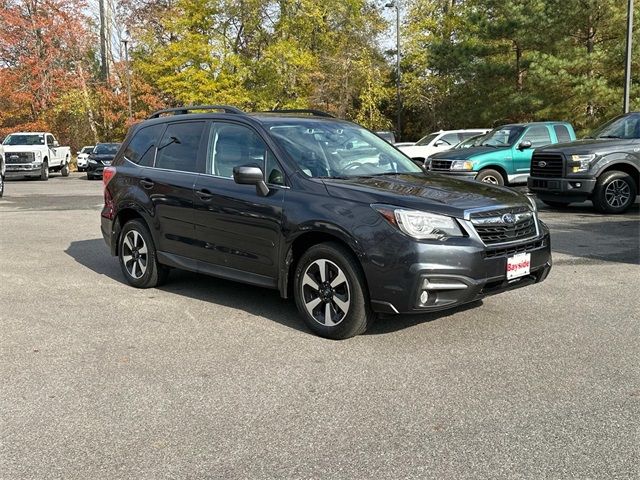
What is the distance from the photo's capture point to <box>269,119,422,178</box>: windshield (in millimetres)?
5566

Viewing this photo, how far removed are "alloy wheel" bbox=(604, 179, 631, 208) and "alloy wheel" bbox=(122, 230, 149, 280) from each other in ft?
28.7

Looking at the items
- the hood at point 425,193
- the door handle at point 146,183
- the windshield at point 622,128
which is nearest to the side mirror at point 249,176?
the hood at point 425,193

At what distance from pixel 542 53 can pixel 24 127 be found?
103 feet

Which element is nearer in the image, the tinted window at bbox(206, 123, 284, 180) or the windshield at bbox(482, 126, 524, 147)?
the tinted window at bbox(206, 123, 284, 180)

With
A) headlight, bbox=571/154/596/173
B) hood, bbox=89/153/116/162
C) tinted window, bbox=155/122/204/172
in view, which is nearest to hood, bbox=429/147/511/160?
headlight, bbox=571/154/596/173

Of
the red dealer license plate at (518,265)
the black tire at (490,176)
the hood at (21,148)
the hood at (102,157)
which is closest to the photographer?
the red dealer license plate at (518,265)

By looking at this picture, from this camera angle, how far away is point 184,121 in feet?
21.7

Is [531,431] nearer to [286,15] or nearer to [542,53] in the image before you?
[542,53]

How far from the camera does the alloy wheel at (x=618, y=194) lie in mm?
12102

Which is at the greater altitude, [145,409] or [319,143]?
[319,143]

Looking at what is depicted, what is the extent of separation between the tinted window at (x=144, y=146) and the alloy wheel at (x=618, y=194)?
8566 millimetres

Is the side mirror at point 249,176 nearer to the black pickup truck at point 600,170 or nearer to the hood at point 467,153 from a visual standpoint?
the black pickup truck at point 600,170

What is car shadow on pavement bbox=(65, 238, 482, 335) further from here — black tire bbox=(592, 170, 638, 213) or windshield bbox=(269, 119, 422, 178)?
black tire bbox=(592, 170, 638, 213)

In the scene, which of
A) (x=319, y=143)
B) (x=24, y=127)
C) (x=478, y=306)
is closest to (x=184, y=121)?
(x=319, y=143)
